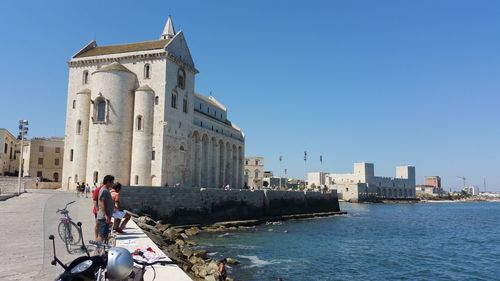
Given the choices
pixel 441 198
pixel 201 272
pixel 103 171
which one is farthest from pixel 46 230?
pixel 441 198

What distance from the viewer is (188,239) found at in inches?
1202

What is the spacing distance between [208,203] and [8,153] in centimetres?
3882

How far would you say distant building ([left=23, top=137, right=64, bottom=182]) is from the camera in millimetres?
61500

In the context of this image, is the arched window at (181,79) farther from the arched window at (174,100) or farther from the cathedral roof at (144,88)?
the cathedral roof at (144,88)

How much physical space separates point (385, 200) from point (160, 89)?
109987mm

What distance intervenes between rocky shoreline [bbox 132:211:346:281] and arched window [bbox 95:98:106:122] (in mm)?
14812

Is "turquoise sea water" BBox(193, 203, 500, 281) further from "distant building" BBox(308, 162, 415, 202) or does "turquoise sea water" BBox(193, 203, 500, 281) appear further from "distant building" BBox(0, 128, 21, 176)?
"distant building" BBox(308, 162, 415, 202)

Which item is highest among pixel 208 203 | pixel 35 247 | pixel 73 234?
pixel 73 234

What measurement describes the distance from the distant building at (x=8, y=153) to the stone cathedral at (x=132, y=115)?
18.1 m

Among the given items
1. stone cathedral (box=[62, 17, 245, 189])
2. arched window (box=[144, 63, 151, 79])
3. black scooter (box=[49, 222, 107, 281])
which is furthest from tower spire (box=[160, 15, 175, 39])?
black scooter (box=[49, 222, 107, 281])

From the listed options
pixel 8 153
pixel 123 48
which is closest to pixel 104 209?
pixel 123 48

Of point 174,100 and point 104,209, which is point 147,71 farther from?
point 104,209

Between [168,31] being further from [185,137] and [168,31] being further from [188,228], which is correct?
[188,228]

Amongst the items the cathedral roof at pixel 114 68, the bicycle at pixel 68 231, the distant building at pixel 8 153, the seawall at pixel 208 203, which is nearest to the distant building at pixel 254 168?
the seawall at pixel 208 203
